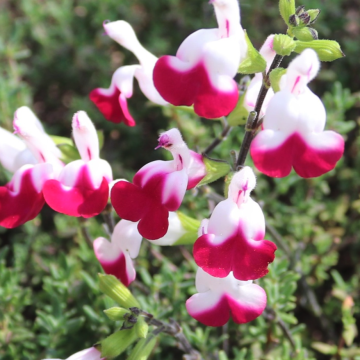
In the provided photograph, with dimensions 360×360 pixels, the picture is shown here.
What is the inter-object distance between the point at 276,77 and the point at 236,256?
0.34 m

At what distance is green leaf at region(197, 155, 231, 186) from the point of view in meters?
0.99

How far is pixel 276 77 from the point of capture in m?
0.89

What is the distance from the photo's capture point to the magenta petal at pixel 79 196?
994 millimetres

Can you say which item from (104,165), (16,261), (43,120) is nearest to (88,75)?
(43,120)

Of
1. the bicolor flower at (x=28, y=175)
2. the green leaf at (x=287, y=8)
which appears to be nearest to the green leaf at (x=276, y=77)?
the green leaf at (x=287, y=8)

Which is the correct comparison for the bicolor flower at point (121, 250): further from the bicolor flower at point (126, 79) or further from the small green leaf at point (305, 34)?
the small green leaf at point (305, 34)

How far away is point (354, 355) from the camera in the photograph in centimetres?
151

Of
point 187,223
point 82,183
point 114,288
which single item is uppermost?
point 82,183

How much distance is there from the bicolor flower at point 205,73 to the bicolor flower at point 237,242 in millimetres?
152

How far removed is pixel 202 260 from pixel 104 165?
34cm

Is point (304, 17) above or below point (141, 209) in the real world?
above

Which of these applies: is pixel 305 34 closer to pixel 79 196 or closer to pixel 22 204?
pixel 79 196

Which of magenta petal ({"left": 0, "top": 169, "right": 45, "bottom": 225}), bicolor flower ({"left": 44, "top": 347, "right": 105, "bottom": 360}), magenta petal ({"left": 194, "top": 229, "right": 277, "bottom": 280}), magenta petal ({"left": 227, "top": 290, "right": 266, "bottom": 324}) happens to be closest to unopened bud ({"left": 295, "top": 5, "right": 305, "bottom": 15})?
magenta petal ({"left": 194, "top": 229, "right": 277, "bottom": 280})

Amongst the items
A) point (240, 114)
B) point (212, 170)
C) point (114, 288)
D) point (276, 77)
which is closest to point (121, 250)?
point (114, 288)
